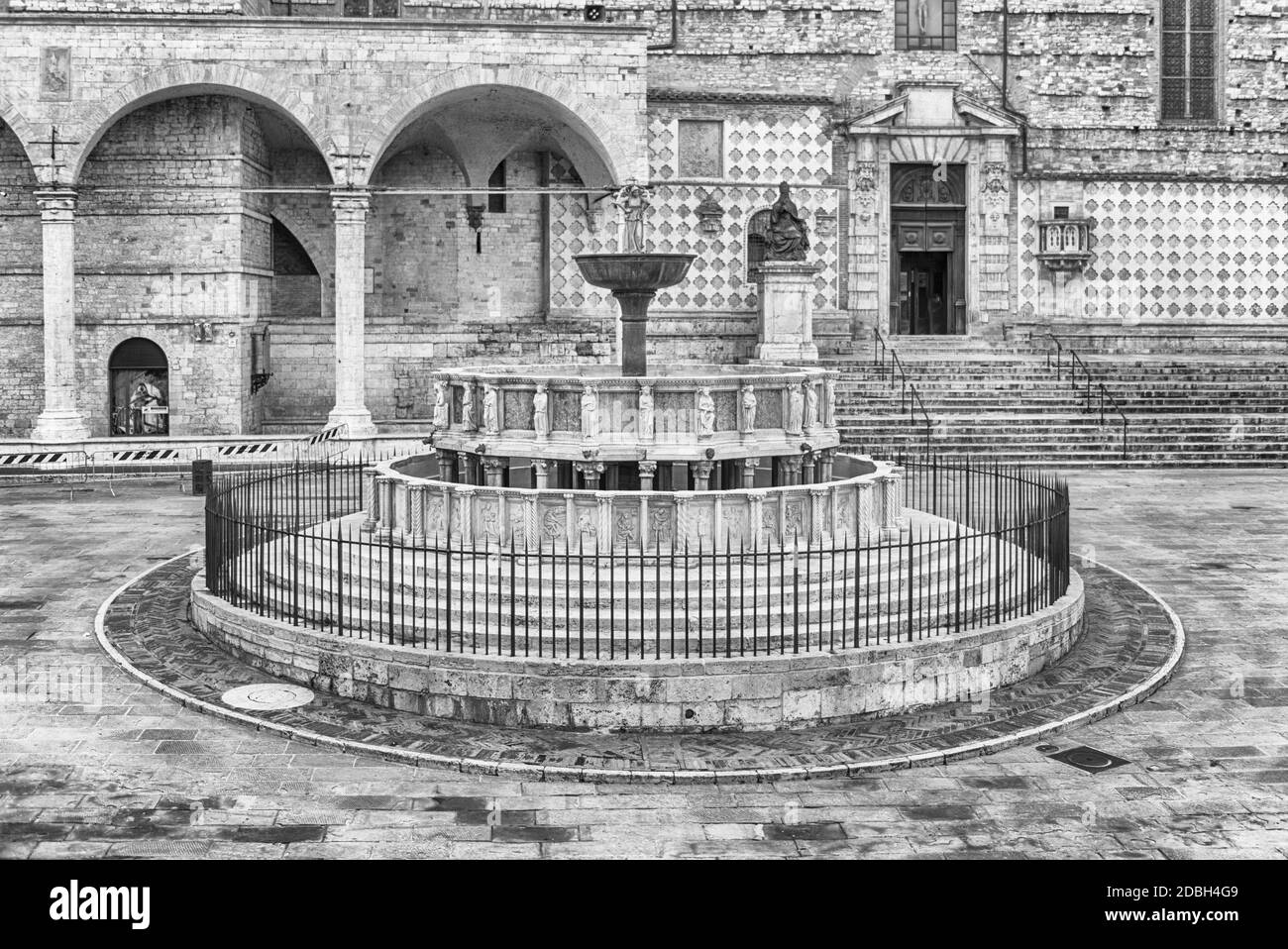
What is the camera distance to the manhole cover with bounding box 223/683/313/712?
10734 millimetres

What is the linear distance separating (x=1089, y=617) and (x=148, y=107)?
63.9ft

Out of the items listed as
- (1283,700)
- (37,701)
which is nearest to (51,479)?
(37,701)

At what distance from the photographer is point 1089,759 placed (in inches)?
385

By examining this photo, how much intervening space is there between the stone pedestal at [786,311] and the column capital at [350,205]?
699cm

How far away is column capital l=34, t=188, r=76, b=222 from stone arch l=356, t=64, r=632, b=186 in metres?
4.72

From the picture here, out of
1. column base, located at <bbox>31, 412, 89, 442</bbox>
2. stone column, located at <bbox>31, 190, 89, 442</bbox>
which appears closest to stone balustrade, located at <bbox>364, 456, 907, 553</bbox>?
column base, located at <bbox>31, 412, 89, 442</bbox>

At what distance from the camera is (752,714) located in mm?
10352

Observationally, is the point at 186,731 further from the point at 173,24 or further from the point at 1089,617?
the point at 173,24

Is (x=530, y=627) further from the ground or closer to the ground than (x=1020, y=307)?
closer to the ground

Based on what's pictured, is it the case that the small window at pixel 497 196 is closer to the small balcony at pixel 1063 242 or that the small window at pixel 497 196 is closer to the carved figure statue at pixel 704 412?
the small balcony at pixel 1063 242

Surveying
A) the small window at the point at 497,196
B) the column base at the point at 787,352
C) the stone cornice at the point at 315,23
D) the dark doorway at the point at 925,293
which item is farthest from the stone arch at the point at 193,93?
the dark doorway at the point at 925,293

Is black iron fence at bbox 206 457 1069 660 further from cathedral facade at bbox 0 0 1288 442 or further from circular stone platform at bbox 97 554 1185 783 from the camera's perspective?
cathedral facade at bbox 0 0 1288 442
